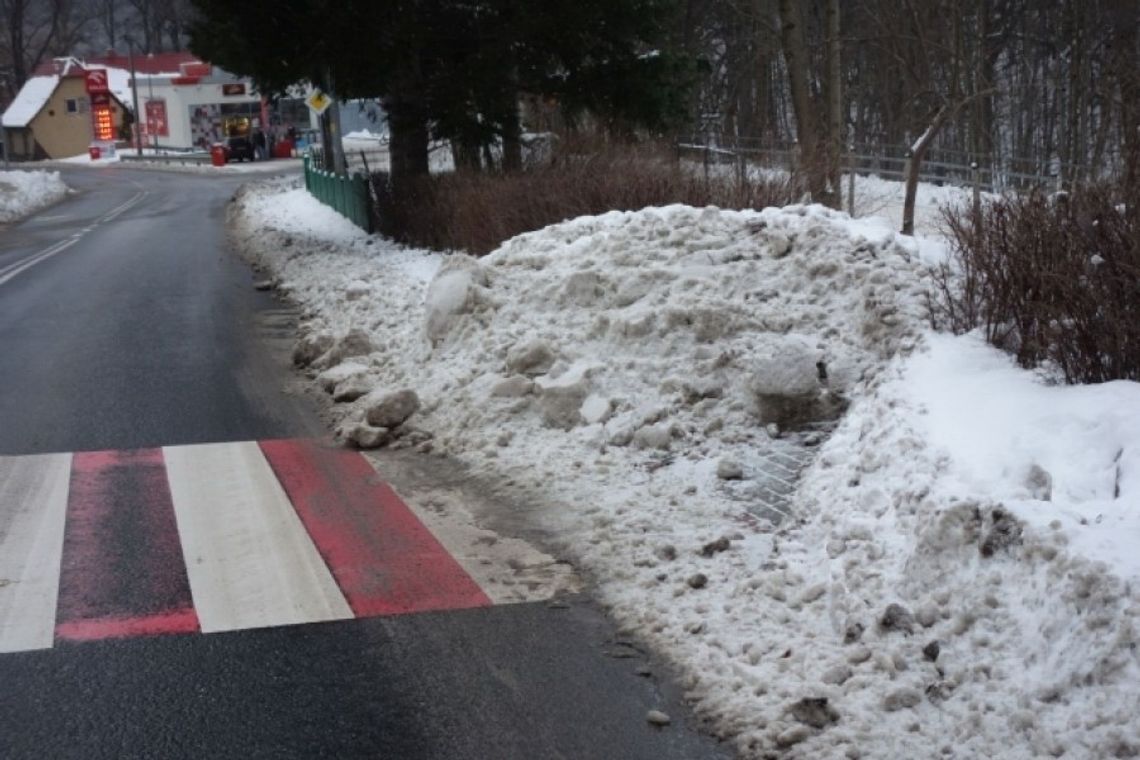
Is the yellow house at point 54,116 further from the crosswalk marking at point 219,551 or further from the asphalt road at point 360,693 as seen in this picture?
the asphalt road at point 360,693

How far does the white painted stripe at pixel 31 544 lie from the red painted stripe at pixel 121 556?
56 millimetres

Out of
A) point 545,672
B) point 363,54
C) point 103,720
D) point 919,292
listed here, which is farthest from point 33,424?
→ point 363,54

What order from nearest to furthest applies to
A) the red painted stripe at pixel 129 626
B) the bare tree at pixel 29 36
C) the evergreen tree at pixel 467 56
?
the red painted stripe at pixel 129 626 → the evergreen tree at pixel 467 56 → the bare tree at pixel 29 36

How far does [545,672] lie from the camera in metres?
4.86

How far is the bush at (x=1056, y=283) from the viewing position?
5.62 m

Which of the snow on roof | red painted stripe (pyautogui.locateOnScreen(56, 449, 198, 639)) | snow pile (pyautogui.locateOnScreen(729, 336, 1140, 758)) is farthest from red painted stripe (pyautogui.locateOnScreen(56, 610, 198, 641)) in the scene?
the snow on roof

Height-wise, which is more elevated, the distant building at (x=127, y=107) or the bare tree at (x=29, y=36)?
the bare tree at (x=29, y=36)

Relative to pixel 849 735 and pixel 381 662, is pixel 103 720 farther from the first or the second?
pixel 849 735

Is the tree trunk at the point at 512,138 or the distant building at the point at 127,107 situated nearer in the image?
the tree trunk at the point at 512,138

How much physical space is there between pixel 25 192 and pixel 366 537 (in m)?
42.5

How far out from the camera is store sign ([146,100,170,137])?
87.1 m

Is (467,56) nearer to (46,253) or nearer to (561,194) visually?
(561,194)

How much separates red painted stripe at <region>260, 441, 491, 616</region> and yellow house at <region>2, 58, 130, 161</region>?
90057mm

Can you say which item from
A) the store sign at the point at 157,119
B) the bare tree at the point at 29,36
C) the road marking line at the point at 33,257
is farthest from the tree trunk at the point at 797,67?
the bare tree at the point at 29,36
